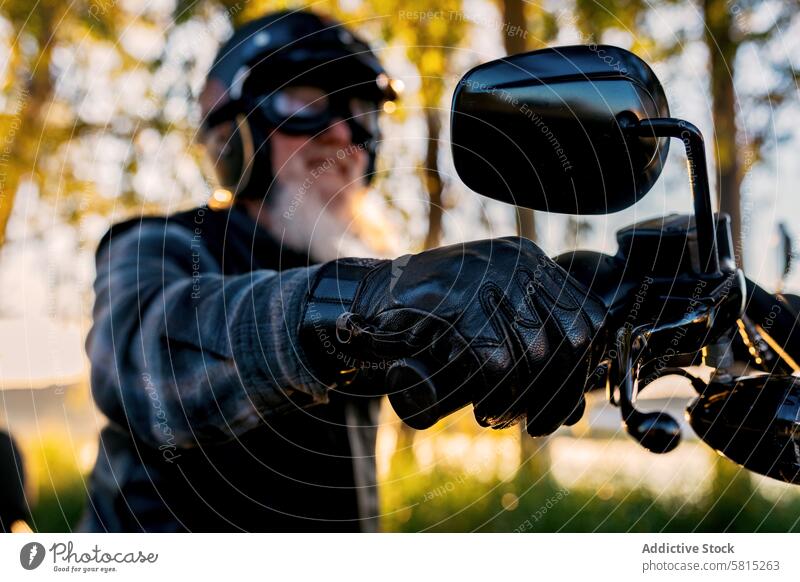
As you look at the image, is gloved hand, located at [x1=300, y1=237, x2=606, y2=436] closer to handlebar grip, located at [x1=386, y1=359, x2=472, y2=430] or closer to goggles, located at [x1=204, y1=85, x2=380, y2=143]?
handlebar grip, located at [x1=386, y1=359, x2=472, y2=430]

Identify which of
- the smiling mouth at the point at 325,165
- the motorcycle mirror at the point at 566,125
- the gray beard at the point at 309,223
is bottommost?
A: the motorcycle mirror at the point at 566,125

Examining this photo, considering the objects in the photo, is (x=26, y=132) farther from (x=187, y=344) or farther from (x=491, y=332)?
(x=491, y=332)

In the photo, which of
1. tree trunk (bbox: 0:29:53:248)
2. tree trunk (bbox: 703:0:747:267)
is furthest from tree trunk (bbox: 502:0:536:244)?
tree trunk (bbox: 0:29:53:248)

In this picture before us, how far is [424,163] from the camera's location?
2.95 meters

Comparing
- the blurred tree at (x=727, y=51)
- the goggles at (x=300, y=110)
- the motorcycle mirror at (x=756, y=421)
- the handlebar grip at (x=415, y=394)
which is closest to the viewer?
the handlebar grip at (x=415, y=394)

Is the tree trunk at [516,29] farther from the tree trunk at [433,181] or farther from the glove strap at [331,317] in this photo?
the glove strap at [331,317]

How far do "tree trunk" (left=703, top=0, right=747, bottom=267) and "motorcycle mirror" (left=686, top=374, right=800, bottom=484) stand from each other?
7.24ft

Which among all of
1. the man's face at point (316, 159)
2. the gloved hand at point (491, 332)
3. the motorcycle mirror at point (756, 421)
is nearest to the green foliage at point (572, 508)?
the man's face at point (316, 159)

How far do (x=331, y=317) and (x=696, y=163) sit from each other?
36 cm

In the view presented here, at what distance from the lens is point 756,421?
2.41ft

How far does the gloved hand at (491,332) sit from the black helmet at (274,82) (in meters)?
0.97

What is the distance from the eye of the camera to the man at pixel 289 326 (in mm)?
625
